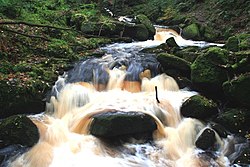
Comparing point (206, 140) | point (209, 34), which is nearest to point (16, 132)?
point (206, 140)

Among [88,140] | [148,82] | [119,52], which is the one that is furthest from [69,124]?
[119,52]

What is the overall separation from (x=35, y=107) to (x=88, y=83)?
84.5 inches

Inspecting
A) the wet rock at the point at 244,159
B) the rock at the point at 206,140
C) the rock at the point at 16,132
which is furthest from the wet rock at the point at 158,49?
the rock at the point at 16,132

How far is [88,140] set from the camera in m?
7.40

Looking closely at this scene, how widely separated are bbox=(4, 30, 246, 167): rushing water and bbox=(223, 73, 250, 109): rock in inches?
46.4

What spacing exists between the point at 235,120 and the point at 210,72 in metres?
1.87

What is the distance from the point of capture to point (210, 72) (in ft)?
30.0

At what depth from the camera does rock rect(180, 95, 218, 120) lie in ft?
27.2

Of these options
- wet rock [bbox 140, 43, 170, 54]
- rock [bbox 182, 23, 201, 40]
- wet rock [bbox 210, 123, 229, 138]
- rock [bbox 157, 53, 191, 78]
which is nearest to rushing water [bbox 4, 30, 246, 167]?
wet rock [bbox 210, 123, 229, 138]

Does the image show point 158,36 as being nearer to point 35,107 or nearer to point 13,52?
point 13,52

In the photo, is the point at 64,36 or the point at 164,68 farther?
the point at 64,36

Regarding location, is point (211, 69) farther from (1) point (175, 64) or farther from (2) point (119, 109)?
(2) point (119, 109)

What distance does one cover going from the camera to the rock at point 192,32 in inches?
656

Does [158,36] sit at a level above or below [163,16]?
below
